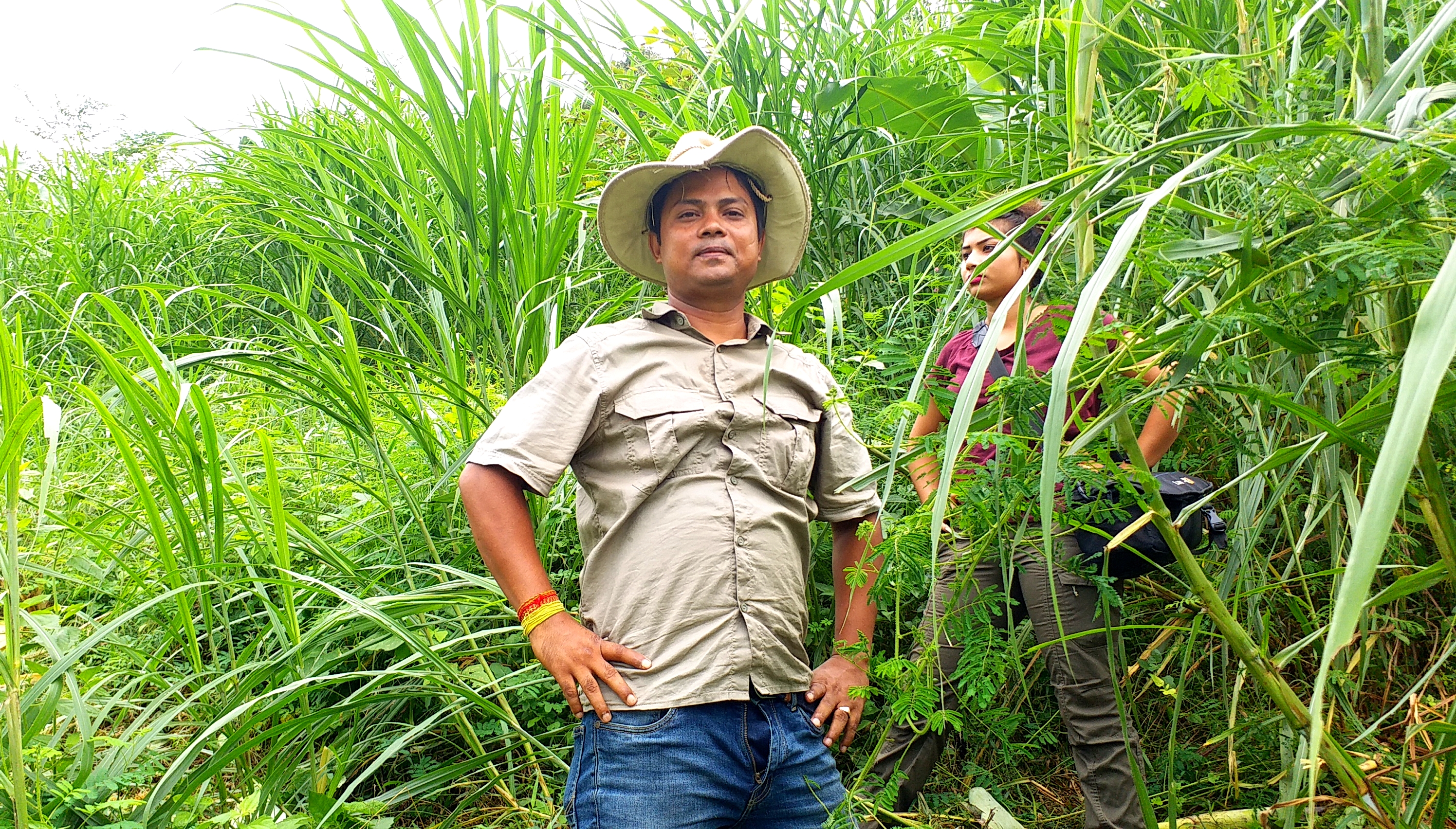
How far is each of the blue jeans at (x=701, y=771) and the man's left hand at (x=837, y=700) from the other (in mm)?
50

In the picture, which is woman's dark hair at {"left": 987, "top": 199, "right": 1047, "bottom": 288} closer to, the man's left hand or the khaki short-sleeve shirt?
the khaki short-sleeve shirt

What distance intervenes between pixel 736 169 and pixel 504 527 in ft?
2.20

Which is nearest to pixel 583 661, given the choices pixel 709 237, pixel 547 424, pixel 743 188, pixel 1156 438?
pixel 547 424

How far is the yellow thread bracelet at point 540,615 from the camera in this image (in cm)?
139

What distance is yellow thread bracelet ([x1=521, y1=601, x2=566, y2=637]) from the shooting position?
4.55ft

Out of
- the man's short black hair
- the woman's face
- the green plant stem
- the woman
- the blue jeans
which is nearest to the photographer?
the green plant stem

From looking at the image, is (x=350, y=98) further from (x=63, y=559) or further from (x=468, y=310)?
(x=63, y=559)

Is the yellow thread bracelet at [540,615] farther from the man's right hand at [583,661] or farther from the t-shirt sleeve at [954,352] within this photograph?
the t-shirt sleeve at [954,352]

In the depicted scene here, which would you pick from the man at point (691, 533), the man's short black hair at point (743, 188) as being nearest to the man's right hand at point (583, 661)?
the man at point (691, 533)

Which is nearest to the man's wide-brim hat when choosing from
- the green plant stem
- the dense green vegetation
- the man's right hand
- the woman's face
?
the dense green vegetation

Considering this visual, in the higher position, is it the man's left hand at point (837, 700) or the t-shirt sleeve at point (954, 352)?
the t-shirt sleeve at point (954, 352)

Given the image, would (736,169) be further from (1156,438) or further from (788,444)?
(1156,438)

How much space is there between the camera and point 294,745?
63.8 inches

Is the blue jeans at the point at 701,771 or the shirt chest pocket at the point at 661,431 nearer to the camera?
the blue jeans at the point at 701,771
